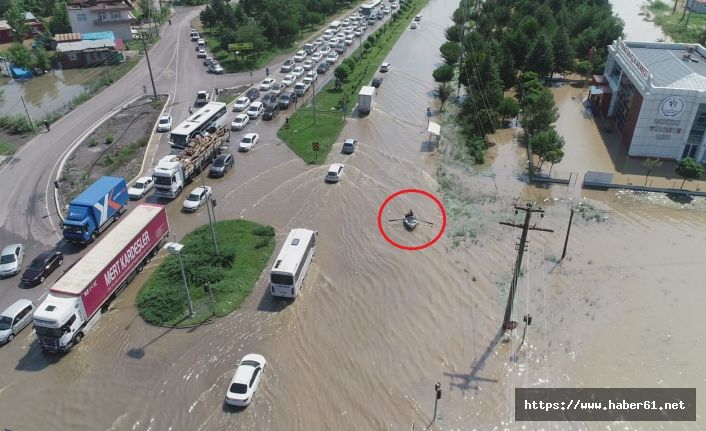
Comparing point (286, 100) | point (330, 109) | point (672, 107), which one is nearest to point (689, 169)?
point (672, 107)

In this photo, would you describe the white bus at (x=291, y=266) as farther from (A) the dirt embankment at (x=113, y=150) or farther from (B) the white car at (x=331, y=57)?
(B) the white car at (x=331, y=57)

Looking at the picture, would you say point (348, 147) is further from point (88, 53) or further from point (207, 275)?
point (88, 53)

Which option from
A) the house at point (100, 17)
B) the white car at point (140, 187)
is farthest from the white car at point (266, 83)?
the house at point (100, 17)

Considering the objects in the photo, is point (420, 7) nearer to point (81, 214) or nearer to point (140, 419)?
point (81, 214)

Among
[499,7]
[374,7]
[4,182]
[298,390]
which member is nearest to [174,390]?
[298,390]

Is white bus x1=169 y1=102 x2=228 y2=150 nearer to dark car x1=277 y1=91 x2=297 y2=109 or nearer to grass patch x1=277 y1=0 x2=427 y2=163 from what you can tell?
grass patch x1=277 y1=0 x2=427 y2=163
